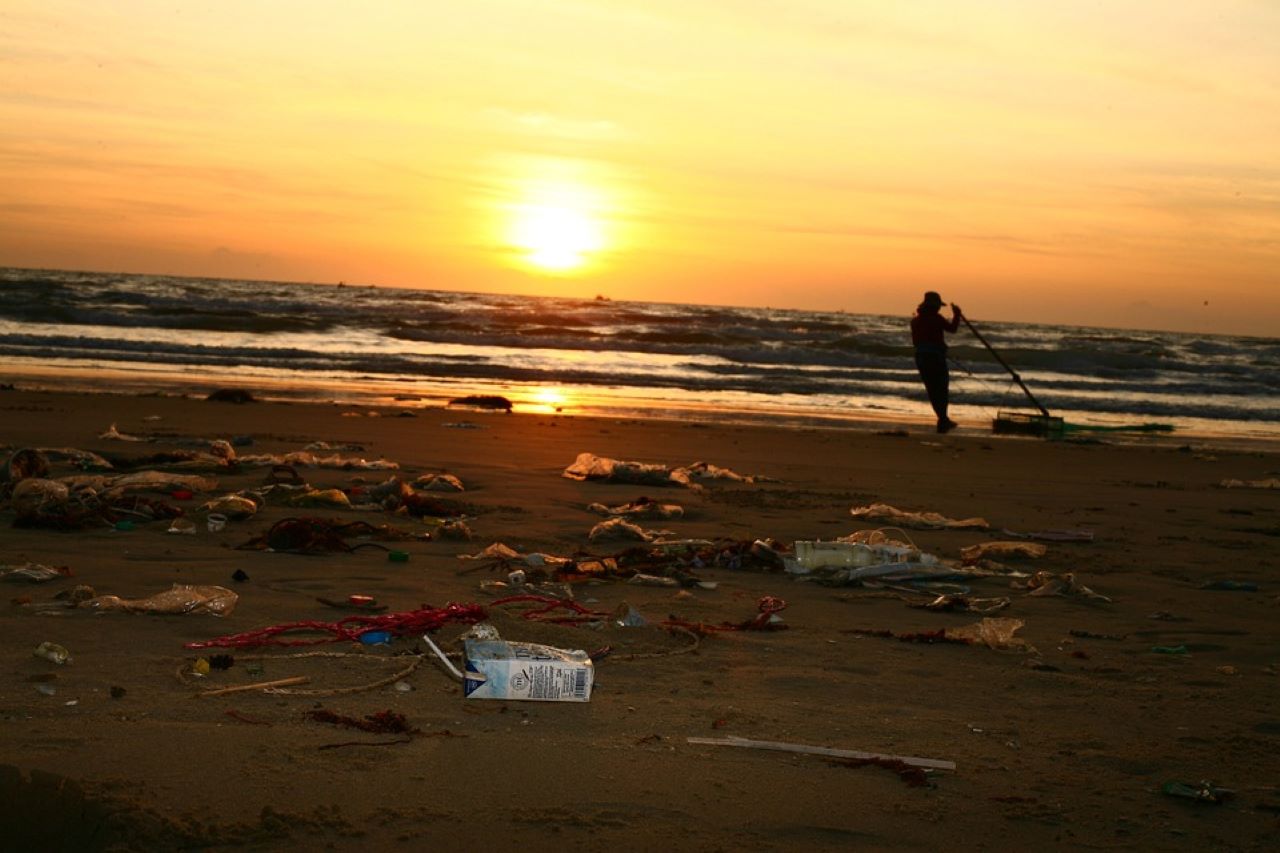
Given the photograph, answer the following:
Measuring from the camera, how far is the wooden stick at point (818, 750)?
13.2ft

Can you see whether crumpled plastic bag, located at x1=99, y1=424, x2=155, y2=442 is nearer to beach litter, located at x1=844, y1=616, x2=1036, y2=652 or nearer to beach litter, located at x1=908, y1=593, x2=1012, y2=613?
beach litter, located at x1=908, y1=593, x2=1012, y2=613

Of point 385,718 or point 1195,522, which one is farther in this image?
point 1195,522

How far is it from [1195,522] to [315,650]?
7892mm

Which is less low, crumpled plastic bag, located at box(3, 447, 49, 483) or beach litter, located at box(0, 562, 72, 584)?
crumpled plastic bag, located at box(3, 447, 49, 483)

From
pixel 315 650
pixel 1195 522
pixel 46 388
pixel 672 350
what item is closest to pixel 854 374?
pixel 672 350

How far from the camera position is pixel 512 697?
14.6ft

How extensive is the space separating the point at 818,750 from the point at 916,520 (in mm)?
5465

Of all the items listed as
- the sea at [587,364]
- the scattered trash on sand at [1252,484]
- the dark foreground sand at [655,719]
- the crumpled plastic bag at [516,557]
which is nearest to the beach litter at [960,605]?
the dark foreground sand at [655,719]

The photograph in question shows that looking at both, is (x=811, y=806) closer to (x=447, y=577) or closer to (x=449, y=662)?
(x=449, y=662)

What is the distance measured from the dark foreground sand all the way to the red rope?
0.08 meters

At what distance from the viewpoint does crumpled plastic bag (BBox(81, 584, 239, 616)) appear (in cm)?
541

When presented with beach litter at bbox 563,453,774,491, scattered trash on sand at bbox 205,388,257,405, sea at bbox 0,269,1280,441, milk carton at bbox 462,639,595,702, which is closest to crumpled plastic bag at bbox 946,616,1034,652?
milk carton at bbox 462,639,595,702

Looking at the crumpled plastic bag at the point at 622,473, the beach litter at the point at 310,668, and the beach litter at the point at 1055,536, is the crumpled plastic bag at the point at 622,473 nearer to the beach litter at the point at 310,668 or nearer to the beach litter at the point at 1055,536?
the beach litter at the point at 1055,536

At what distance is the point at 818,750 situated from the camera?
4.09 metres
